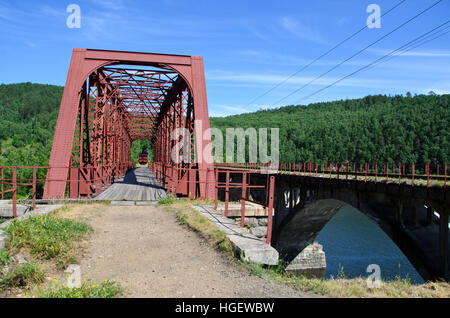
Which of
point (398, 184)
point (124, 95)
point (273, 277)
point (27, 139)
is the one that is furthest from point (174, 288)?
point (27, 139)

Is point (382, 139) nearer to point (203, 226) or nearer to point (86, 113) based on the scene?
point (86, 113)

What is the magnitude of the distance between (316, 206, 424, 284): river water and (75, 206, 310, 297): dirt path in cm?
1360

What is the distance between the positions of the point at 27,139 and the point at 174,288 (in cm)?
10638

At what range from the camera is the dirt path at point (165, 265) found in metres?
4.18

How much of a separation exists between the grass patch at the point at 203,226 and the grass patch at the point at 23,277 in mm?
2963

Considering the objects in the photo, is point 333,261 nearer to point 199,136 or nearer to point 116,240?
point 199,136

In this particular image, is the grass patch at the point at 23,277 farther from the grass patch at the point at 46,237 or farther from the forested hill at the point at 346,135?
the forested hill at the point at 346,135

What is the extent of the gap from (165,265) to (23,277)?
1.95 m

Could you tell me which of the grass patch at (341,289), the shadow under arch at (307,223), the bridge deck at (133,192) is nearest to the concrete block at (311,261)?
the shadow under arch at (307,223)

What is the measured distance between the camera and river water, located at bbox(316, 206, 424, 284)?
2361 centimetres

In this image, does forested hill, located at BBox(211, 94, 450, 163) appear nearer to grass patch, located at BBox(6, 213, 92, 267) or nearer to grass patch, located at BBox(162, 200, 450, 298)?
grass patch, located at BBox(162, 200, 450, 298)

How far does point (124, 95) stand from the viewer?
22.3m

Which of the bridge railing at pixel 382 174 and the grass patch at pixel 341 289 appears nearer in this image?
the grass patch at pixel 341 289
